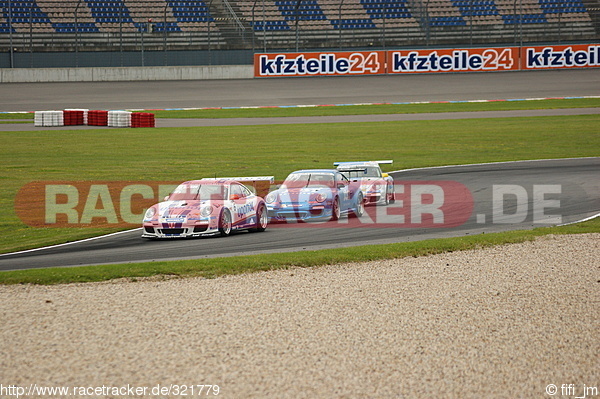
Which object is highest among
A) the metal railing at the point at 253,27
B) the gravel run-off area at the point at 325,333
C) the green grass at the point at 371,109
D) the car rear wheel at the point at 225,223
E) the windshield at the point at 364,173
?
the metal railing at the point at 253,27

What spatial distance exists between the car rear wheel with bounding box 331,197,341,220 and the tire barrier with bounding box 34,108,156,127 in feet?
77.7

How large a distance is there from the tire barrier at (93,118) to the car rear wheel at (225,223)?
2484cm

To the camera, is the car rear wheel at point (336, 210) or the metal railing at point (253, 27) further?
the metal railing at point (253, 27)

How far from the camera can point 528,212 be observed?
18000 mm

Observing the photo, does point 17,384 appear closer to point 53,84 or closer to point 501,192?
point 501,192

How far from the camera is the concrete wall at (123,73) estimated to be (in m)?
51.1

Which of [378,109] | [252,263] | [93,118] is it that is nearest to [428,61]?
[378,109]

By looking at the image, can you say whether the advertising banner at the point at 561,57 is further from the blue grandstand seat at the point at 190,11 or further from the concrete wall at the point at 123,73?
the blue grandstand seat at the point at 190,11

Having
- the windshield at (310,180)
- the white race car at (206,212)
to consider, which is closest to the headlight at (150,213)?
the white race car at (206,212)

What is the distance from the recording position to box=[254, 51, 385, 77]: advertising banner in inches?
2108

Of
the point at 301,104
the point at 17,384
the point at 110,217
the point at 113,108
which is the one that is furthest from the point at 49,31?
the point at 17,384

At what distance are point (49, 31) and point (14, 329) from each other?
46111mm

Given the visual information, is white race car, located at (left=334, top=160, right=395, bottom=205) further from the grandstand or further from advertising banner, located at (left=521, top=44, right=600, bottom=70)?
advertising banner, located at (left=521, top=44, right=600, bottom=70)

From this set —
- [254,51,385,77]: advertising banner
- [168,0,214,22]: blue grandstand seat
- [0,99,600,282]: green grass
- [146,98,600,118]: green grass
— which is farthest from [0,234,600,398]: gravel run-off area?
[168,0,214,22]: blue grandstand seat
